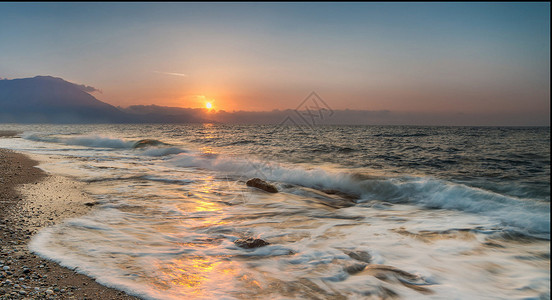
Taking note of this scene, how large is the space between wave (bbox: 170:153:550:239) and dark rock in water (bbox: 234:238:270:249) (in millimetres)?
4843

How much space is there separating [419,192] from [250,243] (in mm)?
7182

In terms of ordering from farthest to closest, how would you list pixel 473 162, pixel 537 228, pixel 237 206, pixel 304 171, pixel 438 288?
pixel 473 162 → pixel 304 171 → pixel 237 206 → pixel 537 228 → pixel 438 288

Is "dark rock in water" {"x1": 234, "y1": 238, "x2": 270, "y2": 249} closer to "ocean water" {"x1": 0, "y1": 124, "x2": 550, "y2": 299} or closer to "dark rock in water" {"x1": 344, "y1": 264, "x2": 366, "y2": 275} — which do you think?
"ocean water" {"x1": 0, "y1": 124, "x2": 550, "y2": 299}

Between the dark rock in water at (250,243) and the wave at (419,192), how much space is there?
15.9 feet

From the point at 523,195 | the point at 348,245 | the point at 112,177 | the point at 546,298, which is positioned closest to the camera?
the point at 546,298

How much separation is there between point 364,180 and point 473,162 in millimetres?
8187

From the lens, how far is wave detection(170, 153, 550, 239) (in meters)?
7.21

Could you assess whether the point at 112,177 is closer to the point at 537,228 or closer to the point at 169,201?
the point at 169,201

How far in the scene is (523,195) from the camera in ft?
30.2

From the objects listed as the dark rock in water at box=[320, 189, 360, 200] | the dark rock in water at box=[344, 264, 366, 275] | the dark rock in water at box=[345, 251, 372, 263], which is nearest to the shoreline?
the dark rock in water at box=[344, 264, 366, 275]

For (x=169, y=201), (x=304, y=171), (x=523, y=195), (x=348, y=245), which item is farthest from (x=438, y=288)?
(x=304, y=171)

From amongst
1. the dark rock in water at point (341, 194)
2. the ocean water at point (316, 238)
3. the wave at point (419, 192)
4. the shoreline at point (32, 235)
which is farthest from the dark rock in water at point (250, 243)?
the dark rock in water at point (341, 194)

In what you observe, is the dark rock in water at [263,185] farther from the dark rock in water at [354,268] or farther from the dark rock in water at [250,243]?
the dark rock in water at [354,268]

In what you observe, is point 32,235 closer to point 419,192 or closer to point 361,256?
point 361,256
